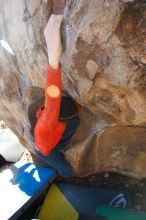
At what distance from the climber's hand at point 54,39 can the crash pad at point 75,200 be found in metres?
2.01

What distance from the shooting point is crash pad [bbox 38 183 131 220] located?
14.8ft

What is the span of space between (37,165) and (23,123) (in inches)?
25.5

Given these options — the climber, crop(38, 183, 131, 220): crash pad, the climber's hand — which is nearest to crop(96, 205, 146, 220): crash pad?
crop(38, 183, 131, 220): crash pad

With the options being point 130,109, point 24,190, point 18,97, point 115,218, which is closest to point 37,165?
point 24,190

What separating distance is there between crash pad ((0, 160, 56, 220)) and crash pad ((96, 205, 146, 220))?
77 cm

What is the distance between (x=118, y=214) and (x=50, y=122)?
1.42 meters

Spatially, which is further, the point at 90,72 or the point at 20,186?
the point at 20,186

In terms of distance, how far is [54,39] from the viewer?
10.2 feet

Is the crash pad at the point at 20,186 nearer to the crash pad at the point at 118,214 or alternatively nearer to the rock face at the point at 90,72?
the rock face at the point at 90,72

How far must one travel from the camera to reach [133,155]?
4352 mm

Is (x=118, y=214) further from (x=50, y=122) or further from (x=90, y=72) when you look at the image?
(x=90, y=72)

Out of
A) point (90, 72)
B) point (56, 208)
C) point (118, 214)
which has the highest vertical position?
point (90, 72)

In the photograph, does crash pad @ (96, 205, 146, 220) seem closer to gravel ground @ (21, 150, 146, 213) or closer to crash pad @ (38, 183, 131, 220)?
crash pad @ (38, 183, 131, 220)

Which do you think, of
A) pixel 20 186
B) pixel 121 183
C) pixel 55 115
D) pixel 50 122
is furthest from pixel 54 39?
pixel 121 183
